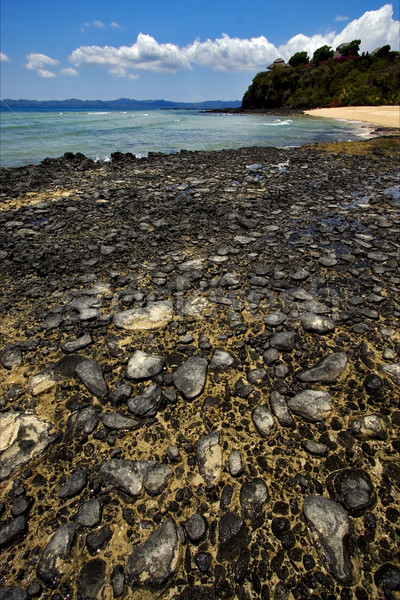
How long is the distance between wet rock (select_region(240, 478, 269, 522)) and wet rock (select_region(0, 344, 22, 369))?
98.2 inches

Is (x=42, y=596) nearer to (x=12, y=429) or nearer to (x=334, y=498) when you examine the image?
(x=12, y=429)

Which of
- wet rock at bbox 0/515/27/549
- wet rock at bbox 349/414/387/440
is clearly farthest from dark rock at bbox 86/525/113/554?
wet rock at bbox 349/414/387/440

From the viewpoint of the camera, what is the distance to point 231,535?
5.38 ft

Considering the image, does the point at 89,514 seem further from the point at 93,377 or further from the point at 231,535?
the point at 93,377

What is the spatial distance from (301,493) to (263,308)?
2.07 meters

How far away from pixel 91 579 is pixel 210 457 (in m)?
0.93

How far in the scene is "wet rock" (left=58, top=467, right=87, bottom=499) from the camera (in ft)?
6.05

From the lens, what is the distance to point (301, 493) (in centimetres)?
182

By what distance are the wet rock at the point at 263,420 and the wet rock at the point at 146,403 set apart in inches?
33.3

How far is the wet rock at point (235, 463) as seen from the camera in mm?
1939

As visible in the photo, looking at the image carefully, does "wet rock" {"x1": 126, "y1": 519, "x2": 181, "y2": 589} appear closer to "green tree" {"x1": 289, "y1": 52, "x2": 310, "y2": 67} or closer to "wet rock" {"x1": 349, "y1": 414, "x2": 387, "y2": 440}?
"wet rock" {"x1": 349, "y1": 414, "x2": 387, "y2": 440}

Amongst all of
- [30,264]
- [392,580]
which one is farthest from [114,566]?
[30,264]

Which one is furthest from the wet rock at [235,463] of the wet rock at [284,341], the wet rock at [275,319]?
the wet rock at [275,319]

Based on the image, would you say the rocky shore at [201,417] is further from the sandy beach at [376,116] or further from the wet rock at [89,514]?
the sandy beach at [376,116]
